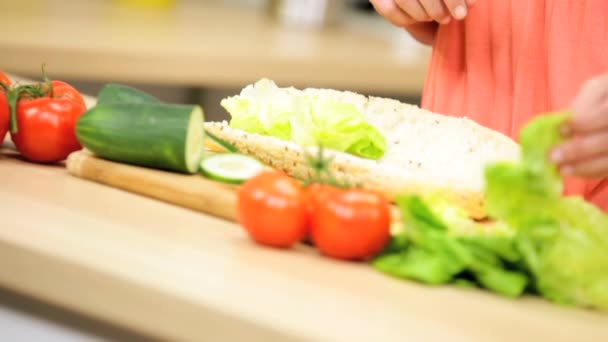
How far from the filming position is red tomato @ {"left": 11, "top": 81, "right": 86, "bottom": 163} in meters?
2.15

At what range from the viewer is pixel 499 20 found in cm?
266

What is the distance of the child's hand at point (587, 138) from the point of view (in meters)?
1.56

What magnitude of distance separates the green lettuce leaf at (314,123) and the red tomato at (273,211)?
0.36m

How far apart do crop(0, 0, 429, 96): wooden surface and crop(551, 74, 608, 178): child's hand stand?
7.78ft

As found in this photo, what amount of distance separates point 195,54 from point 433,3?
1.63m

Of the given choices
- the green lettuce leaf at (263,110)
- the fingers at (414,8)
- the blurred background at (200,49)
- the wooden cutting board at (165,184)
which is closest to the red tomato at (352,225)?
the wooden cutting board at (165,184)

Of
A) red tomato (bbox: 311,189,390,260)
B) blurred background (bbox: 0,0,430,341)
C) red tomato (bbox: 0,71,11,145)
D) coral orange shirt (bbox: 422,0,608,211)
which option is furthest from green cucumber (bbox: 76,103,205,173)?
blurred background (bbox: 0,0,430,341)

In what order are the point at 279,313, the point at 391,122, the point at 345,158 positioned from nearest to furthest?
the point at 279,313
the point at 345,158
the point at 391,122

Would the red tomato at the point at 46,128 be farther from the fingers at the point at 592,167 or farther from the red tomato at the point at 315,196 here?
the fingers at the point at 592,167

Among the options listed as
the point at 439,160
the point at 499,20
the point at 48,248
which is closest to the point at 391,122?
the point at 439,160

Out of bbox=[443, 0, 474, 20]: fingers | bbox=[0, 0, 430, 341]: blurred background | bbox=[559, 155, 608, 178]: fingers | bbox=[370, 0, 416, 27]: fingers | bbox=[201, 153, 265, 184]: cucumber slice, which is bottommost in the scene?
bbox=[0, 0, 430, 341]: blurred background

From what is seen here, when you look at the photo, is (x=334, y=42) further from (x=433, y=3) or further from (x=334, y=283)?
(x=334, y=283)

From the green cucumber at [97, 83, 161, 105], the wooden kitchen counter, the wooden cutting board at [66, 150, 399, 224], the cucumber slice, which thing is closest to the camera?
the wooden kitchen counter

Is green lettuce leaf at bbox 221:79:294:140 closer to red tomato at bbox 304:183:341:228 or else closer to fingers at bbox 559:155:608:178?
red tomato at bbox 304:183:341:228
